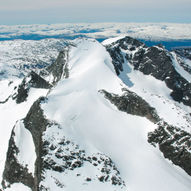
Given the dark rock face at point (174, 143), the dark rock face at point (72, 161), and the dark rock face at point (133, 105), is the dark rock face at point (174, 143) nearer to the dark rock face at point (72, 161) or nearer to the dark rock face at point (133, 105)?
the dark rock face at point (133, 105)

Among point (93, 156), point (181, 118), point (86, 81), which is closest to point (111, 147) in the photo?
point (93, 156)

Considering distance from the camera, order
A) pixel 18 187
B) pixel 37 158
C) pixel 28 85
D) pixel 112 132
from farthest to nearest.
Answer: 1. pixel 28 85
2. pixel 112 132
3. pixel 18 187
4. pixel 37 158

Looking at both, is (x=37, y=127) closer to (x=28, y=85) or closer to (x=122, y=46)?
(x=28, y=85)

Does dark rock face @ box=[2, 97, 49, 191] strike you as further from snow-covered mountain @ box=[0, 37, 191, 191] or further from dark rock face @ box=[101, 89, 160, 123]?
dark rock face @ box=[101, 89, 160, 123]

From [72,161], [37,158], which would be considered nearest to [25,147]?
[37,158]

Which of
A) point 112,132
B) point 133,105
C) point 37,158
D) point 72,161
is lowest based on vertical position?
point 37,158
